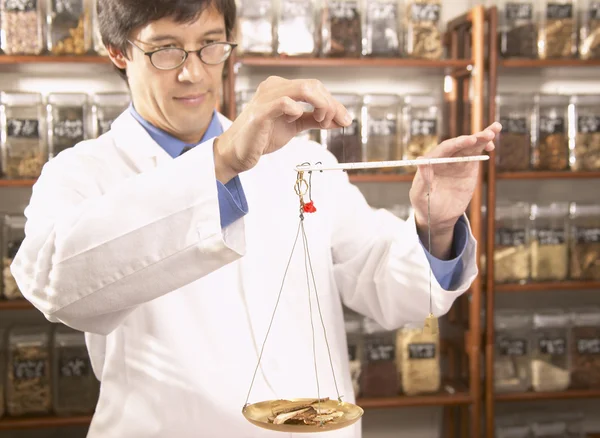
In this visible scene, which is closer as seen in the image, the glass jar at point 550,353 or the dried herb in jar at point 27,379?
the dried herb in jar at point 27,379

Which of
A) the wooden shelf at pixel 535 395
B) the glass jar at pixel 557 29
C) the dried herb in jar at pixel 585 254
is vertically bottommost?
the wooden shelf at pixel 535 395

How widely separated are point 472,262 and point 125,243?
60 centimetres

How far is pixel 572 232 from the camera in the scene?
8.39ft

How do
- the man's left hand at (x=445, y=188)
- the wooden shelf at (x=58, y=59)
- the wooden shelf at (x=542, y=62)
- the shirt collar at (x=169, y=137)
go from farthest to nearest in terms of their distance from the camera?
the wooden shelf at (x=542, y=62) → the wooden shelf at (x=58, y=59) → the shirt collar at (x=169, y=137) → the man's left hand at (x=445, y=188)

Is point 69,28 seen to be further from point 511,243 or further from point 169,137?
point 511,243

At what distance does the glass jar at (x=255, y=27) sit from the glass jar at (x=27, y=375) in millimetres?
1139

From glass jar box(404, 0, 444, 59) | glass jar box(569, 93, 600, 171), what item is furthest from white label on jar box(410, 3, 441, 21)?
glass jar box(569, 93, 600, 171)

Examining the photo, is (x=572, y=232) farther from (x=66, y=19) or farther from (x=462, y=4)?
(x=66, y=19)

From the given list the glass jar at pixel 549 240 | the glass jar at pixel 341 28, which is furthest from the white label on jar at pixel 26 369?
the glass jar at pixel 549 240

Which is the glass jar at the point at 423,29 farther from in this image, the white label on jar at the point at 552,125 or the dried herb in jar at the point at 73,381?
the dried herb in jar at the point at 73,381

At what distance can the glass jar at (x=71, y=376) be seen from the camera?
2.35 metres

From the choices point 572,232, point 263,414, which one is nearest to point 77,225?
point 263,414

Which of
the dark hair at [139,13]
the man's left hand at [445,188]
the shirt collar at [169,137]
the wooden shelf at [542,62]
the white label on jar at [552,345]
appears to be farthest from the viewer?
the white label on jar at [552,345]

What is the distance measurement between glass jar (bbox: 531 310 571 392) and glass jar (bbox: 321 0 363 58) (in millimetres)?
1123
